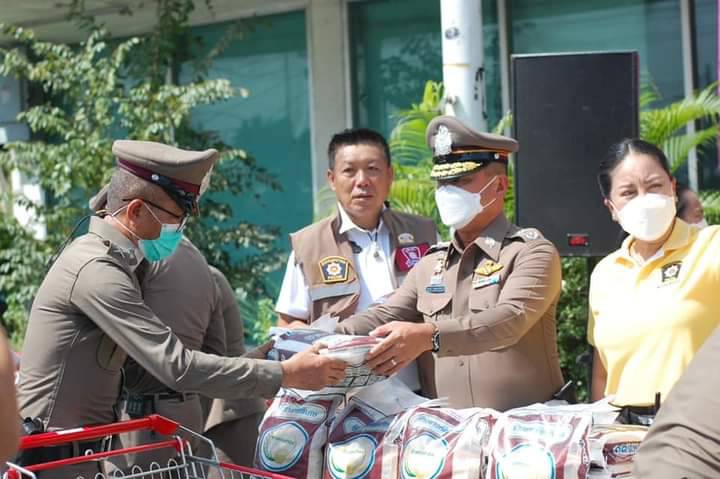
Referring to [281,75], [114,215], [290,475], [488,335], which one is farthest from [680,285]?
[281,75]

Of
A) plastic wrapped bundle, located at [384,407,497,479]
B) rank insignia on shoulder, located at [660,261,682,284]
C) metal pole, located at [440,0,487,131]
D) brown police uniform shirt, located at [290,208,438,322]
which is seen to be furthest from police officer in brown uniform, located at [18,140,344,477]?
metal pole, located at [440,0,487,131]

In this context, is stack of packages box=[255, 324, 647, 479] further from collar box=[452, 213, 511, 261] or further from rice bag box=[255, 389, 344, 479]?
collar box=[452, 213, 511, 261]

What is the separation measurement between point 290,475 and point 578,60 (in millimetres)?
3373

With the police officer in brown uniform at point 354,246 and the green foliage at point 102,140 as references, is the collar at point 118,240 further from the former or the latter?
the green foliage at point 102,140

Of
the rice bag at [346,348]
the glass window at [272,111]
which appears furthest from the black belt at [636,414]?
the glass window at [272,111]

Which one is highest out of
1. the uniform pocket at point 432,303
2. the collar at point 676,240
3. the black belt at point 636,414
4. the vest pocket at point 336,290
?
the collar at point 676,240

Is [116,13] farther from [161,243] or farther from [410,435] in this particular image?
[410,435]

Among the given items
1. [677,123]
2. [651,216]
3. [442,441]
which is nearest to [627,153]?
[651,216]

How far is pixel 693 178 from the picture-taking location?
8.38 metres

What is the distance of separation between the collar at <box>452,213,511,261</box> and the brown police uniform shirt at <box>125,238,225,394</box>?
938mm

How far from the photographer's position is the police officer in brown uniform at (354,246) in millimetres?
4410

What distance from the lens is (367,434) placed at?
2932 mm

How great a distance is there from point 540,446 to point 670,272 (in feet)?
2.90

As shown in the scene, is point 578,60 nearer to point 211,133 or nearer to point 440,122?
point 440,122
